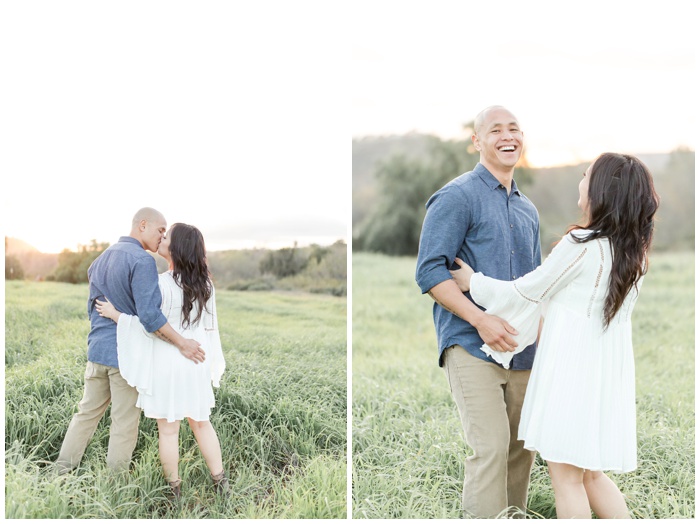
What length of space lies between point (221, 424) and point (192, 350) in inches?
17.2

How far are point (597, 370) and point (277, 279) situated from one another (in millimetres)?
1660

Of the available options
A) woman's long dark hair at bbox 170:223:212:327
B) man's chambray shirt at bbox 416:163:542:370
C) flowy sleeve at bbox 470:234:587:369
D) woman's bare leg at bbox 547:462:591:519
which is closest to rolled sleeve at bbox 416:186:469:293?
man's chambray shirt at bbox 416:163:542:370

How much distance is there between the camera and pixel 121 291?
2.68 metres

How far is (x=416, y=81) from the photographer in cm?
1077

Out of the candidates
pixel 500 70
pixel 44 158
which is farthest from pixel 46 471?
pixel 500 70

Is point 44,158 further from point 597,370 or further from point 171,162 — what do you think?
point 597,370

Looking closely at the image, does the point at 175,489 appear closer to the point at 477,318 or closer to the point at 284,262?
the point at 284,262

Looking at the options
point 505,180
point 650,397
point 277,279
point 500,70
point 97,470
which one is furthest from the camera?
point 500,70

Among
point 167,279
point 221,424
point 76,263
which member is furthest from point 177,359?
point 76,263

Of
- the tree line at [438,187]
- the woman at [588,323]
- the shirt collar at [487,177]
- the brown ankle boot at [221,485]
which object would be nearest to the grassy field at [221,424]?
the brown ankle boot at [221,485]

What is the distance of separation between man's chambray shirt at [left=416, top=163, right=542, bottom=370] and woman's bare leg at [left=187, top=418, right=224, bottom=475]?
0.99m

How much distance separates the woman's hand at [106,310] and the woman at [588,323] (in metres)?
1.33

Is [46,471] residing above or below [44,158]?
below

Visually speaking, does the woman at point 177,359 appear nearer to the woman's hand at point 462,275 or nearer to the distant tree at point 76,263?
the distant tree at point 76,263
